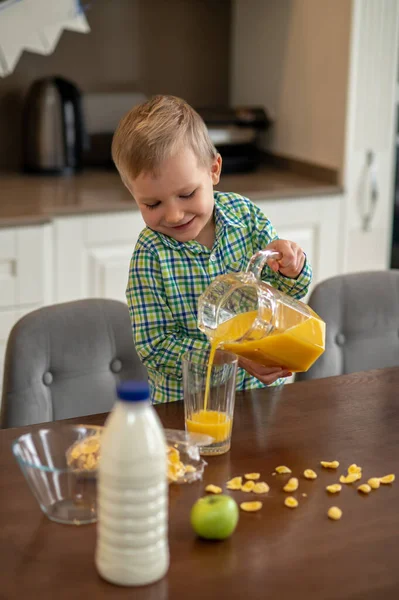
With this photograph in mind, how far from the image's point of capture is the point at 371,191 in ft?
9.73

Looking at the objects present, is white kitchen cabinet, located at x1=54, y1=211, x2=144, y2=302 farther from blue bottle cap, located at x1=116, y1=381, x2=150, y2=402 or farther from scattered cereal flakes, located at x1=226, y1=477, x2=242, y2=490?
blue bottle cap, located at x1=116, y1=381, x2=150, y2=402

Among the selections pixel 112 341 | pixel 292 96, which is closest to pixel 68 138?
pixel 292 96

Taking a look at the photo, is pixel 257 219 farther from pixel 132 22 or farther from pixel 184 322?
pixel 132 22

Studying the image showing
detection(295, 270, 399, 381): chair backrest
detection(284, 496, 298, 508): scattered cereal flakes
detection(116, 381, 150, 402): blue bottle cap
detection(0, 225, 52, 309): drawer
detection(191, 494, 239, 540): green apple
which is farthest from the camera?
detection(0, 225, 52, 309): drawer

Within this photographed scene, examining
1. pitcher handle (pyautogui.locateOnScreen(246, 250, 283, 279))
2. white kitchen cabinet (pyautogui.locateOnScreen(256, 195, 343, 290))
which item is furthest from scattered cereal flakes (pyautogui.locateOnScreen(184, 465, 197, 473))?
white kitchen cabinet (pyautogui.locateOnScreen(256, 195, 343, 290))

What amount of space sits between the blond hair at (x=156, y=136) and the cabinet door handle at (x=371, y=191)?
1.56 metres

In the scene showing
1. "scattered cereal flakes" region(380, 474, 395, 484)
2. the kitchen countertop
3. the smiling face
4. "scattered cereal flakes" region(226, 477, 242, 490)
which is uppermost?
the smiling face

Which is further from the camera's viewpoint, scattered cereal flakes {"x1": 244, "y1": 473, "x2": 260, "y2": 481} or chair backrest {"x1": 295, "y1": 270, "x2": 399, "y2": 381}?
chair backrest {"x1": 295, "y1": 270, "x2": 399, "y2": 381}

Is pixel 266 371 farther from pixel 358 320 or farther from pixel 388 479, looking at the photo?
pixel 358 320

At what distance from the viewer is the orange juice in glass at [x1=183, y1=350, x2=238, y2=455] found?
1.25 meters

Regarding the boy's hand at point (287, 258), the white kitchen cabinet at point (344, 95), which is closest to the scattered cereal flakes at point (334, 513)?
the boy's hand at point (287, 258)

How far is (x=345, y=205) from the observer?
294 cm

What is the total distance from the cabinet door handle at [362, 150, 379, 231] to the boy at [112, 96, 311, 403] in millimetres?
1347

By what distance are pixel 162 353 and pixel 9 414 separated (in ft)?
1.07
